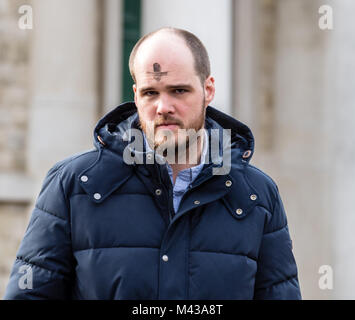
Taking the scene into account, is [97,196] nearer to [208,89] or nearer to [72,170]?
[72,170]

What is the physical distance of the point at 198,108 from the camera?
268cm

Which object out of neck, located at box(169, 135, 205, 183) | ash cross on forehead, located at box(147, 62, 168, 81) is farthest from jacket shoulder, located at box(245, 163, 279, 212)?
ash cross on forehead, located at box(147, 62, 168, 81)

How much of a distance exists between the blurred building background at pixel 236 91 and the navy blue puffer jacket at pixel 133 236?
15.3ft

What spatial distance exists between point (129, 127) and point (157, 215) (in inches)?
12.4

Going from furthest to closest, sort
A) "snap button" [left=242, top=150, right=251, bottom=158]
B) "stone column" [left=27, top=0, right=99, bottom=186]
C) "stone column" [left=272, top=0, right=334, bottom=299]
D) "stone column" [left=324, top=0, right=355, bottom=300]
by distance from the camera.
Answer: "stone column" [left=272, top=0, right=334, bottom=299], "stone column" [left=324, top=0, right=355, bottom=300], "stone column" [left=27, top=0, right=99, bottom=186], "snap button" [left=242, top=150, right=251, bottom=158]

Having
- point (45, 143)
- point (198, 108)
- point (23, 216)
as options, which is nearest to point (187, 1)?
point (45, 143)

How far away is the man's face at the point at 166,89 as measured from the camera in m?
2.60

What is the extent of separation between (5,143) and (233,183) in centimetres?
512

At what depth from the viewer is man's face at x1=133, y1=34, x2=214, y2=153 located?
2.60 metres

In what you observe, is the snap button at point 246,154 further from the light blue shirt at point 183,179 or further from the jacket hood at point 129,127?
the light blue shirt at point 183,179

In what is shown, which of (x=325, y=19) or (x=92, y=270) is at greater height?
(x=325, y=19)

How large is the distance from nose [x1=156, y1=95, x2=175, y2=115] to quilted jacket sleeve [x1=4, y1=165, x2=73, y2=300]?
376 mm

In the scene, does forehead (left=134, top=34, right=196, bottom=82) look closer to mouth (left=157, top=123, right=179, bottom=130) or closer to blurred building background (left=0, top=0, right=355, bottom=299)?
mouth (left=157, top=123, right=179, bottom=130)
